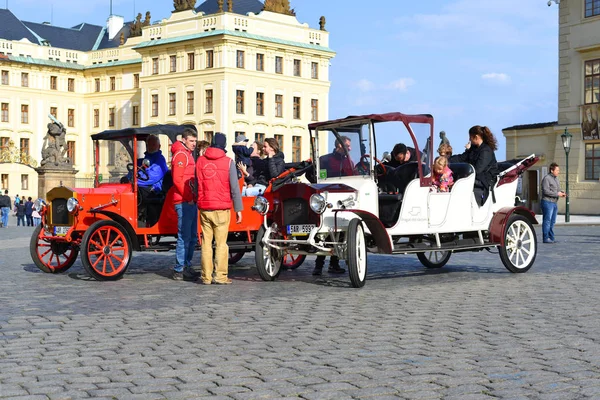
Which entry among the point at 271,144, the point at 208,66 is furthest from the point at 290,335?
the point at 208,66

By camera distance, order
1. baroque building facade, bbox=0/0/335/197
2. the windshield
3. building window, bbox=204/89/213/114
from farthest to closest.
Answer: building window, bbox=204/89/213/114 < baroque building facade, bbox=0/0/335/197 < the windshield

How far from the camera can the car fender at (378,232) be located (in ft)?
37.7

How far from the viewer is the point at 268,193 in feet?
39.6

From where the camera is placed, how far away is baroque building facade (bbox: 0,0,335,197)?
7756cm

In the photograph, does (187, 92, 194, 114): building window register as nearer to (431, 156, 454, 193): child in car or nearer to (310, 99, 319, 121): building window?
(310, 99, 319, 121): building window

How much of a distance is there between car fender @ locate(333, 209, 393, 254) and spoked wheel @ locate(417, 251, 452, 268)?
2568 millimetres

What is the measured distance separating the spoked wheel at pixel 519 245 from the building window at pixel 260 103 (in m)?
66.4

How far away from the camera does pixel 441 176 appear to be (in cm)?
1261

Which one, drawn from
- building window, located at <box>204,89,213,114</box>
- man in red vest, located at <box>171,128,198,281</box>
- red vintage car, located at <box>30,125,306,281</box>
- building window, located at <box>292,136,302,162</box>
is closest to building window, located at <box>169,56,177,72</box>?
building window, located at <box>204,89,213,114</box>

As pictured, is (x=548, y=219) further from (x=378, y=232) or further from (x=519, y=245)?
(x=378, y=232)

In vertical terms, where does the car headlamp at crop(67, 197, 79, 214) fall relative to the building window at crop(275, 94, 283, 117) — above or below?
below

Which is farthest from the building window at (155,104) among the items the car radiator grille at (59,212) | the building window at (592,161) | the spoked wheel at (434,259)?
the car radiator grille at (59,212)

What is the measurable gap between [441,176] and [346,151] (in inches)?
52.2

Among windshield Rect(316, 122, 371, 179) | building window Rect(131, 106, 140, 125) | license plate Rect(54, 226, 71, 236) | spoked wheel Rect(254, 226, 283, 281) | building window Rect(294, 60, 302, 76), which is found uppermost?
building window Rect(294, 60, 302, 76)
